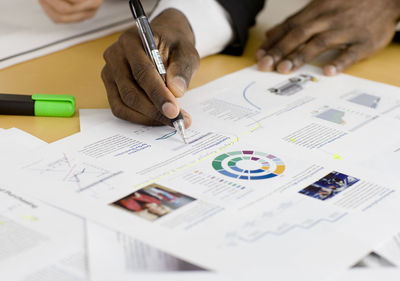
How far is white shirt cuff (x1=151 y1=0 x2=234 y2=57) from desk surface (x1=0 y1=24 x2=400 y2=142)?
1.2 inches

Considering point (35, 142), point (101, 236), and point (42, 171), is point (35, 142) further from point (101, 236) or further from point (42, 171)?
point (101, 236)

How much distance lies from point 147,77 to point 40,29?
456mm

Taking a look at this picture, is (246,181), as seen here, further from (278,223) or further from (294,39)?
(294,39)

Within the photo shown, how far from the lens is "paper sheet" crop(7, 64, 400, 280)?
575 millimetres

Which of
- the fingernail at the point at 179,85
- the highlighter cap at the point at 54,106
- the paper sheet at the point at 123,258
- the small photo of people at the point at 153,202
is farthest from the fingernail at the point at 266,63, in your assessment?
the paper sheet at the point at 123,258

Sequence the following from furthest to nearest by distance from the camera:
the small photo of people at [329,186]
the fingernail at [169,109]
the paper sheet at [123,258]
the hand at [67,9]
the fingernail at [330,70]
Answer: the hand at [67,9], the fingernail at [330,70], the fingernail at [169,109], the small photo of people at [329,186], the paper sheet at [123,258]

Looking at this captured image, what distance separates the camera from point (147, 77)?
2.81 feet

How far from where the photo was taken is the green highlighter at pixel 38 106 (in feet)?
2.93

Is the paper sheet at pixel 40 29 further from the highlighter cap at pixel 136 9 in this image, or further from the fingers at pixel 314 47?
the fingers at pixel 314 47

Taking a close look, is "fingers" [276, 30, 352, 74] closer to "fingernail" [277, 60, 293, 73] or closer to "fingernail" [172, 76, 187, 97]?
"fingernail" [277, 60, 293, 73]

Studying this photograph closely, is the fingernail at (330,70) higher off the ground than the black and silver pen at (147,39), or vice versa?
the black and silver pen at (147,39)

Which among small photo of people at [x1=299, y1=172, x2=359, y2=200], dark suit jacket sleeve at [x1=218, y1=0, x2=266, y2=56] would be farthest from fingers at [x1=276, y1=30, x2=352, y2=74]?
small photo of people at [x1=299, y1=172, x2=359, y2=200]

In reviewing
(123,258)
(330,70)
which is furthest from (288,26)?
(123,258)

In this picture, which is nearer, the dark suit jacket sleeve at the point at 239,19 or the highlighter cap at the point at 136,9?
the highlighter cap at the point at 136,9
